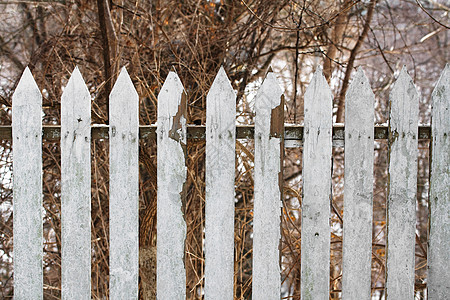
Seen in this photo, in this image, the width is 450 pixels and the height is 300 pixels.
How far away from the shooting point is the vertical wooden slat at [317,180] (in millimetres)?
1971

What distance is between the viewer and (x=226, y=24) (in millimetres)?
3346

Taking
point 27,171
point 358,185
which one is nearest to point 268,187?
point 358,185

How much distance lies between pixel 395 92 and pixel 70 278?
1.64 metres

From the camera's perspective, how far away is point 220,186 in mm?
1981

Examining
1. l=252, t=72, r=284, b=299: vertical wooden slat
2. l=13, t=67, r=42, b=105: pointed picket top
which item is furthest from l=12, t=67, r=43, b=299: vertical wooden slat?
l=252, t=72, r=284, b=299: vertical wooden slat

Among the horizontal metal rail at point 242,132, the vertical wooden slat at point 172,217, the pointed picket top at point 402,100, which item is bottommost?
the vertical wooden slat at point 172,217

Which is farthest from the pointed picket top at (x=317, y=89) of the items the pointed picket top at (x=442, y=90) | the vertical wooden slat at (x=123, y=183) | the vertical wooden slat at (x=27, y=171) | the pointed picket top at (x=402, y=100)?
the vertical wooden slat at (x=27, y=171)

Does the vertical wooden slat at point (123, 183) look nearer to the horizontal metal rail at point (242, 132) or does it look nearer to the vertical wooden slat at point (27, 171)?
the horizontal metal rail at point (242, 132)

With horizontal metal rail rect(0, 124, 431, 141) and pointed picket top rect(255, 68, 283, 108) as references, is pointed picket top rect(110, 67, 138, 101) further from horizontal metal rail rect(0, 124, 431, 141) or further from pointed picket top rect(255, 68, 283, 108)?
pointed picket top rect(255, 68, 283, 108)

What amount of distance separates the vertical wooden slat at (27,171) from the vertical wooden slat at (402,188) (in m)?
1.55

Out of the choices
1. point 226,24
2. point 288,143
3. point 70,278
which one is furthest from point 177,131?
point 226,24

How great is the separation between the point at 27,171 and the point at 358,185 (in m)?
1.45

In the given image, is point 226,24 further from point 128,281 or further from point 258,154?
point 128,281

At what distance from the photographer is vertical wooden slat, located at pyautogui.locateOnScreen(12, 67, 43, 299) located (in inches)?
80.4
